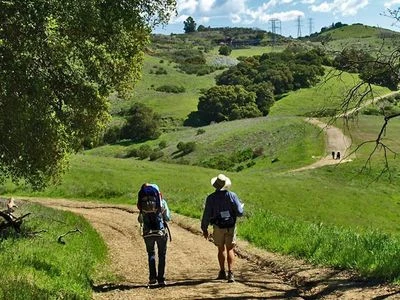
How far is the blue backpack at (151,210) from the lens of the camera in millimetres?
11962

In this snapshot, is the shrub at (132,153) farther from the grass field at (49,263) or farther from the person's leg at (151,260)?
the person's leg at (151,260)

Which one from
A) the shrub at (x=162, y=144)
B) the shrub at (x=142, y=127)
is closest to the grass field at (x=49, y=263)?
the shrub at (x=162, y=144)

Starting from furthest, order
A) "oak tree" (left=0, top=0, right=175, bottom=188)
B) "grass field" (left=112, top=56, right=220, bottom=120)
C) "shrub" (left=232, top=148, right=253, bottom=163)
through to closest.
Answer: "grass field" (left=112, top=56, right=220, bottom=120), "shrub" (left=232, top=148, right=253, bottom=163), "oak tree" (left=0, top=0, right=175, bottom=188)

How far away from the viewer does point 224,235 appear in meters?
12.1

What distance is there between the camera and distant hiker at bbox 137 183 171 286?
39.2 ft

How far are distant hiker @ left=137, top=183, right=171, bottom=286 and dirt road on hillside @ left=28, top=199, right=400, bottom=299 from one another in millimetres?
399

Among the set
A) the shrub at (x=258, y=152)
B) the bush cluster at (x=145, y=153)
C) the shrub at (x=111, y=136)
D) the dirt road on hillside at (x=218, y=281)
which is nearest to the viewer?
the dirt road on hillside at (x=218, y=281)

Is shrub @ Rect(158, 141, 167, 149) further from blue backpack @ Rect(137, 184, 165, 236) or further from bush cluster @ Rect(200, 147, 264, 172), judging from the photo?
blue backpack @ Rect(137, 184, 165, 236)

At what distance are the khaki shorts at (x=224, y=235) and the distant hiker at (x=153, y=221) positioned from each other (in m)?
1.09

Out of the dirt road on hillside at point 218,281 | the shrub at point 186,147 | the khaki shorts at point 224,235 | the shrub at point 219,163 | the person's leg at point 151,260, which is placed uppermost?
the khaki shorts at point 224,235

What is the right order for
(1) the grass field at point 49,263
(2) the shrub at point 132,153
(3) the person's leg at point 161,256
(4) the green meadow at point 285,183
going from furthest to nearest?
(2) the shrub at point 132,153, (4) the green meadow at point 285,183, (3) the person's leg at point 161,256, (1) the grass field at point 49,263

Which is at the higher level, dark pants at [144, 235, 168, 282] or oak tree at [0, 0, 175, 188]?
oak tree at [0, 0, 175, 188]

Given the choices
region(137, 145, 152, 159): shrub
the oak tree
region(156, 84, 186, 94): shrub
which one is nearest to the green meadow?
region(137, 145, 152, 159): shrub

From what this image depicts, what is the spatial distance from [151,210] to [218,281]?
79.6 inches
